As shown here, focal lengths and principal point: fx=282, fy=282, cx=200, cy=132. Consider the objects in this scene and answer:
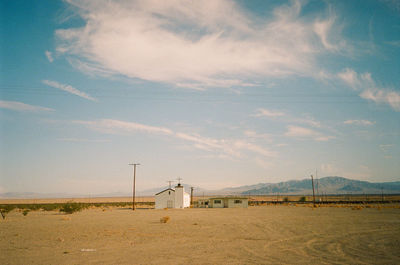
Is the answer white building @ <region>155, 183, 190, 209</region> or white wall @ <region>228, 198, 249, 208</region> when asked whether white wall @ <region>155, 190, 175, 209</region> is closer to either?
white building @ <region>155, 183, 190, 209</region>

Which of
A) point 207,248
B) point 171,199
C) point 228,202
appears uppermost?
point 207,248

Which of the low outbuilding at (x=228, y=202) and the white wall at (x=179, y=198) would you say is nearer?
the white wall at (x=179, y=198)

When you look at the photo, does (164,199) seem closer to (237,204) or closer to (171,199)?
(171,199)

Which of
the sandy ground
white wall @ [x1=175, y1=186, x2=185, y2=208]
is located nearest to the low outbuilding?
white wall @ [x1=175, y1=186, x2=185, y2=208]

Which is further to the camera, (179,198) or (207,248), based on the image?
(179,198)

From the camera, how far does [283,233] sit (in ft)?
57.1

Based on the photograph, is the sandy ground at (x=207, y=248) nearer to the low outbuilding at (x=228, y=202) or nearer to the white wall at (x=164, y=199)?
the white wall at (x=164, y=199)

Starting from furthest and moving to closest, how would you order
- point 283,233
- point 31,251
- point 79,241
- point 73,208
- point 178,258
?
point 73,208 → point 283,233 → point 79,241 → point 31,251 → point 178,258

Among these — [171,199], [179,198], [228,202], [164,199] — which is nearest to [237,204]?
[228,202]

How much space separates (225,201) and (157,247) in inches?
2069

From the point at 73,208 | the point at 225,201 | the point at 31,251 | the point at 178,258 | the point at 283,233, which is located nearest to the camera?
the point at 178,258

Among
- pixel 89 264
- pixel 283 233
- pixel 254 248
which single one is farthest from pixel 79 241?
pixel 283 233

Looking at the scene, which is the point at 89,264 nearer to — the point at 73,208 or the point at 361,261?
the point at 361,261

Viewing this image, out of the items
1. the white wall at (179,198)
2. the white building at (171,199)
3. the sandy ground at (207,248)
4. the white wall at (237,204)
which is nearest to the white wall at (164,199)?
the white building at (171,199)
